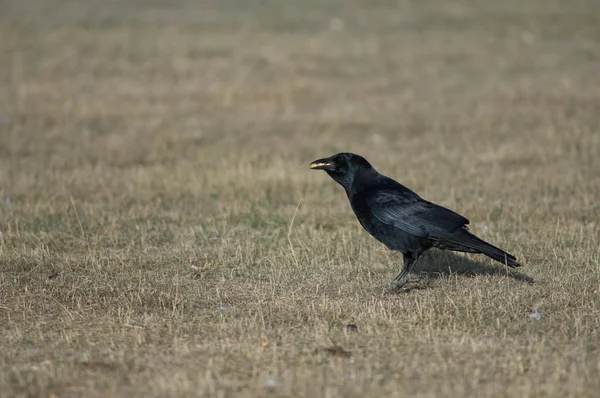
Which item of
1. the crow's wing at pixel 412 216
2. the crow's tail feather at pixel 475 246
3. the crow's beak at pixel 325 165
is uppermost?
the crow's beak at pixel 325 165

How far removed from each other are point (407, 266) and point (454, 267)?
32.7 inches

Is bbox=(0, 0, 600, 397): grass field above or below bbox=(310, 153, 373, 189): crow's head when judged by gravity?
below

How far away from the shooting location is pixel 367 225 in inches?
296

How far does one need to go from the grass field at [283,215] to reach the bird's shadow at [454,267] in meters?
0.04

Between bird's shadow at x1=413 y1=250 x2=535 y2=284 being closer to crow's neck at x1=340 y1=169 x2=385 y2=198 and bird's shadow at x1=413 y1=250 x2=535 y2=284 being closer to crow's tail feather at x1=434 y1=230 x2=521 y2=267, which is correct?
crow's tail feather at x1=434 y1=230 x2=521 y2=267

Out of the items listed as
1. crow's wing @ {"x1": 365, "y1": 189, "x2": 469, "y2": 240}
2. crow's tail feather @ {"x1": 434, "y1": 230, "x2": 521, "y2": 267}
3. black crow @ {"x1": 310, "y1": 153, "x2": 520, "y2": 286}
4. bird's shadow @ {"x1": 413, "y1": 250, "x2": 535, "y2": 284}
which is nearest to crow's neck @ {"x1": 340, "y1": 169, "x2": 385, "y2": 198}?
black crow @ {"x1": 310, "y1": 153, "x2": 520, "y2": 286}

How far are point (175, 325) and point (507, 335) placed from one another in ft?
8.11

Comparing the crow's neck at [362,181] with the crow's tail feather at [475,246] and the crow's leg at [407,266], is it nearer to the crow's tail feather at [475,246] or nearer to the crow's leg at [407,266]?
the crow's leg at [407,266]

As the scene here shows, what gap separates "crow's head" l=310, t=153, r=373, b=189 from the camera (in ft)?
25.3

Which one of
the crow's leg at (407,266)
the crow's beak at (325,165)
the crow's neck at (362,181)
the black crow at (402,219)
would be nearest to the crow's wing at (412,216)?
the black crow at (402,219)

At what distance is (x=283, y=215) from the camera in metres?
10.3

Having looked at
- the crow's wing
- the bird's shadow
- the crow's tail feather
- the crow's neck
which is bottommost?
the bird's shadow

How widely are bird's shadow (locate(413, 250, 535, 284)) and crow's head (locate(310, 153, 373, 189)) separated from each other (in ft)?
3.88

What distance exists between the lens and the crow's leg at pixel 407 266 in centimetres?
757
